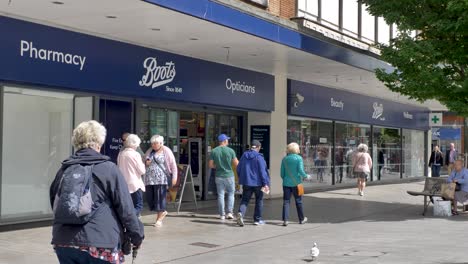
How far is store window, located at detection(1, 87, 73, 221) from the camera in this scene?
36.3 ft

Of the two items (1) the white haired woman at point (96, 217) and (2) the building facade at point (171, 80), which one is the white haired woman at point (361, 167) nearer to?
(2) the building facade at point (171, 80)

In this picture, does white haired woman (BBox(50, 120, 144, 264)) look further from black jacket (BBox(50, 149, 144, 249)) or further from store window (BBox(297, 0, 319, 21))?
store window (BBox(297, 0, 319, 21))

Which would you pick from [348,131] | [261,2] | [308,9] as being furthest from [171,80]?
Answer: [348,131]

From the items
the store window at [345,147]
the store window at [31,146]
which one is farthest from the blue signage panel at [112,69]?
the store window at [345,147]

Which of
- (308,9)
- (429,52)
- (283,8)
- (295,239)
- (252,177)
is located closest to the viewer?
(295,239)

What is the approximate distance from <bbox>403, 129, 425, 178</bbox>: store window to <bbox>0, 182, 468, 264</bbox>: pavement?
1439 cm

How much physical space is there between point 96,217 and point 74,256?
28 cm

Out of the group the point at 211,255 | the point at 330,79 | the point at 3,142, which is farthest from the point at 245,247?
the point at 330,79

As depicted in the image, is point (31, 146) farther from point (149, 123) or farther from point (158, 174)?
point (149, 123)

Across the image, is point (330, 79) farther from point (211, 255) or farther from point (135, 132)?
point (211, 255)

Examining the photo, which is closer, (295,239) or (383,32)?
(295,239)

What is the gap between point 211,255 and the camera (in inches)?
364

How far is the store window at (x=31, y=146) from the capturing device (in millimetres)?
11078

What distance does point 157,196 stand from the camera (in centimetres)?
1165
